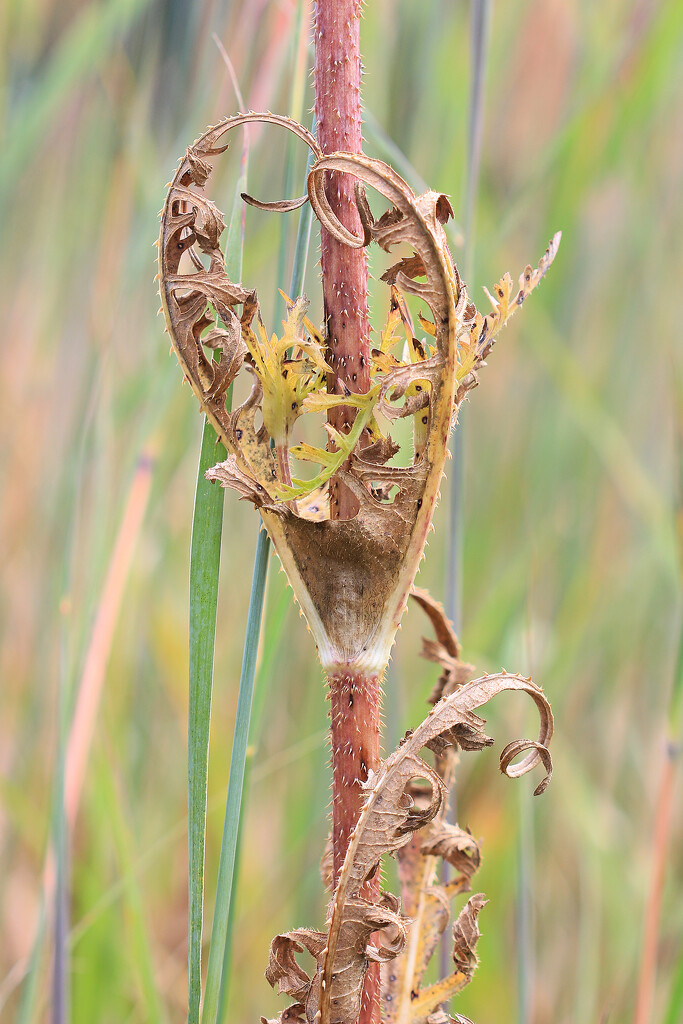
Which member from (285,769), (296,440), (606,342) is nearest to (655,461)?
(606,342)

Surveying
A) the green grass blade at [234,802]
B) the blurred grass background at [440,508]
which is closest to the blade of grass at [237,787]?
the green grass blade at [234,802]

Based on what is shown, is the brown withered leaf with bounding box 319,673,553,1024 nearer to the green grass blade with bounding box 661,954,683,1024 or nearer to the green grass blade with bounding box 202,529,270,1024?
the green grass blade with bounding box 202,529,270,1024

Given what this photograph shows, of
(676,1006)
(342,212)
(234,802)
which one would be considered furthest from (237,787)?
(676,1006)

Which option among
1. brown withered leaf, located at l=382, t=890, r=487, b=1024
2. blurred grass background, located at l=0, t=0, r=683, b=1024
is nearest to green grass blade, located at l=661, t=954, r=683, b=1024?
blurred grass background, located at l=0, t=0, r=683, b=1024

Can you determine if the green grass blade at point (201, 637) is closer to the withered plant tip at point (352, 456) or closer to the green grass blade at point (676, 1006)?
the withered plant tip at point (352, 456)

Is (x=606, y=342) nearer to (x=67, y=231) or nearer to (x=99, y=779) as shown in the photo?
(x=67, y=231)

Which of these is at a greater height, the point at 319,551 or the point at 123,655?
the point at 319,551

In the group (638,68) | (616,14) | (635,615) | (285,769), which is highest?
(616,14)
